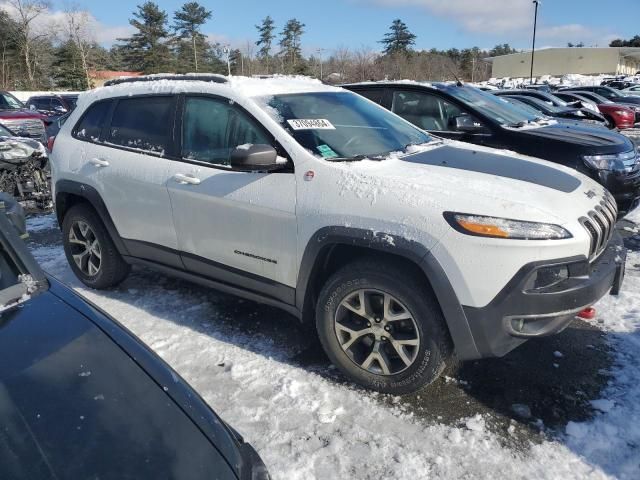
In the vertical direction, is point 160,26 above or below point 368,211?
above

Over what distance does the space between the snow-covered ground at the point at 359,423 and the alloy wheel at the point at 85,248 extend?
91cm

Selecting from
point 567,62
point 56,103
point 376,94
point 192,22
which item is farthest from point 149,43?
point 567,62

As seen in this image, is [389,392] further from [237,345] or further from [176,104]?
[176,104]

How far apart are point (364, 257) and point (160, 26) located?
54.5m

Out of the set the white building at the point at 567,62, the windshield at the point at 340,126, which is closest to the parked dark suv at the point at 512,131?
the windshield at the point at 340,126

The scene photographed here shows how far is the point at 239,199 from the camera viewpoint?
3.28 meters

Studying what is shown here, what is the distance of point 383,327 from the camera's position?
2.88 m

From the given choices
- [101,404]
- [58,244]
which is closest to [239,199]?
[101,404]

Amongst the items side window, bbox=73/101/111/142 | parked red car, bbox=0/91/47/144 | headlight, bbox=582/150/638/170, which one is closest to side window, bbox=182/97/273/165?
side window, bbox=73/101/111/142

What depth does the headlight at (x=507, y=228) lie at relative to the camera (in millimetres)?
2476

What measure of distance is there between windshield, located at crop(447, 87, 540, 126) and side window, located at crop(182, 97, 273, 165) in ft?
10.8

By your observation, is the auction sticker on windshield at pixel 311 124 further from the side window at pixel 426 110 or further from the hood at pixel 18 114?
the hood at pixel 18 114

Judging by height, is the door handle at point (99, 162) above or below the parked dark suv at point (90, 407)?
above

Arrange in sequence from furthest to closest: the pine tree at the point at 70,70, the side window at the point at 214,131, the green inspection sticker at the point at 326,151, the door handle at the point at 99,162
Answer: the pine tree at the point at 70,70
the door handle at the point at 99,162
the side window at the point at 214,131
the green inspection sticker at the point at 326,151
